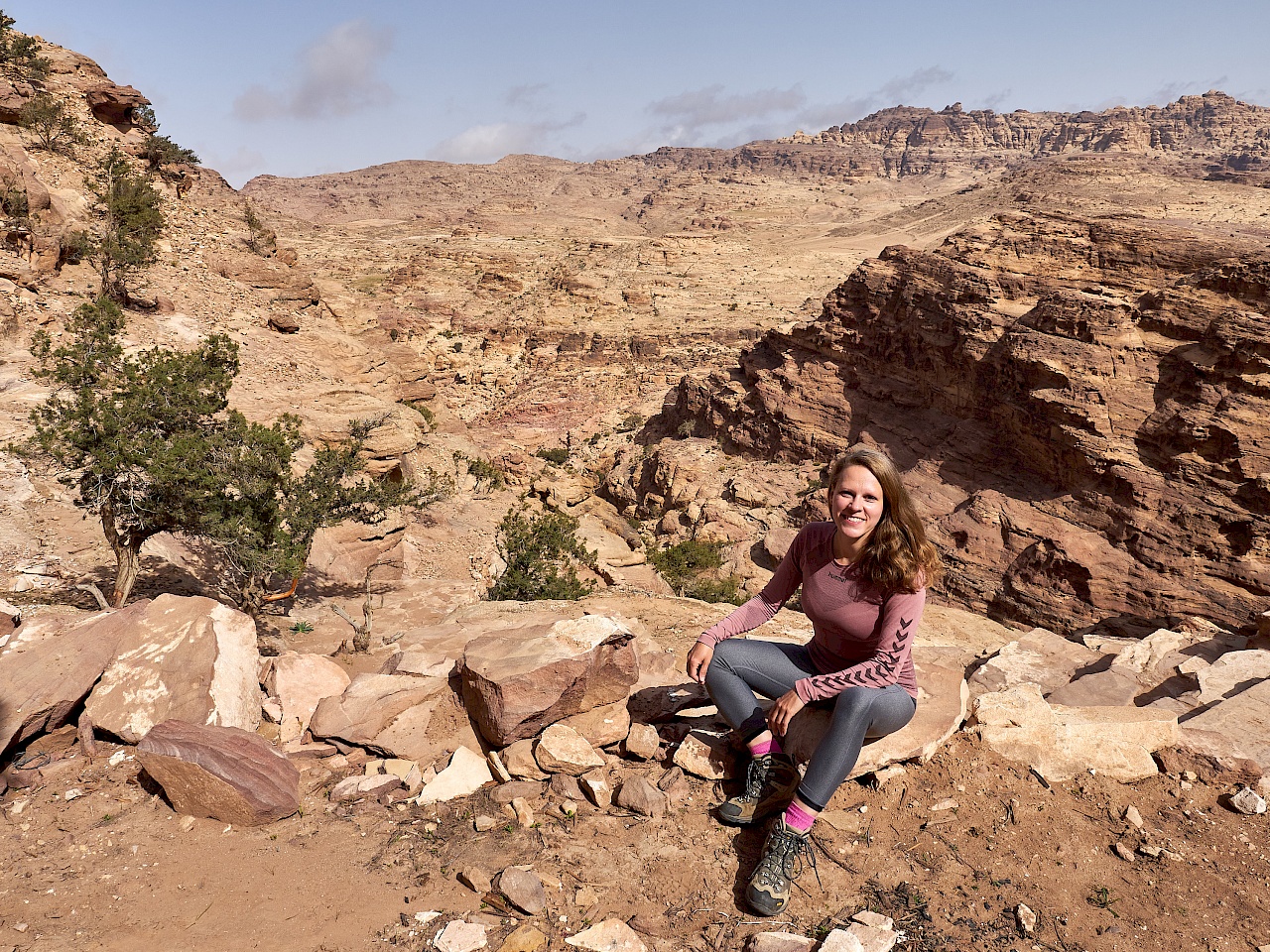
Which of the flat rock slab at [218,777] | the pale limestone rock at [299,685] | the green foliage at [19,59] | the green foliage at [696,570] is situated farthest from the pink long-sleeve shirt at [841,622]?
the green foliage at [19,59]

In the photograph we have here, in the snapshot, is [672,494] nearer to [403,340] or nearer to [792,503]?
[792,503]

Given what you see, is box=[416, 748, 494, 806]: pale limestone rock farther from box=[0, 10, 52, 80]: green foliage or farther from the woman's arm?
box=[0, 10, 52, 80]: green foliage

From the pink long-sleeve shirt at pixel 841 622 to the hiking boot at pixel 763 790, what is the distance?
1.97 feet

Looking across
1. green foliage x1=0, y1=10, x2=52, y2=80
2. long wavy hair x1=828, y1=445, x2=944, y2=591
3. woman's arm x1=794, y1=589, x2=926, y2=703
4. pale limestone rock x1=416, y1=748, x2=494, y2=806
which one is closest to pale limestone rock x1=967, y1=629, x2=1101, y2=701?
woman's arm x1=794, y1=589, x2=926, y2=703

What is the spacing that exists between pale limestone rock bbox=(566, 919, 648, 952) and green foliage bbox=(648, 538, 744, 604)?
1059 centimetres

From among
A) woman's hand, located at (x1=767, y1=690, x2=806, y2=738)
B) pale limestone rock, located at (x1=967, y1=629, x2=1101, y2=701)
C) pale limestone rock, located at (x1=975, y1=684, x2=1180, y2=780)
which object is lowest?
pale limestone rock, located at (x1=967, y1=629, x2=1101, y2=701)

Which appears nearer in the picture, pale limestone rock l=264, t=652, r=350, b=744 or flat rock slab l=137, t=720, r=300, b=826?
flat rock slab l=137, t=720, r=300, b=826

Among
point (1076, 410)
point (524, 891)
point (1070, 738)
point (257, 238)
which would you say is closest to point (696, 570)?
point (1076, 410)

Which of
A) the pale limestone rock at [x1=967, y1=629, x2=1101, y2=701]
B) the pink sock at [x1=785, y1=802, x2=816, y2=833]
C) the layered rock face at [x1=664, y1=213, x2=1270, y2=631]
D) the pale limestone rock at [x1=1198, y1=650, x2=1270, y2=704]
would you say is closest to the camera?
the pink sock at [x1=785, y1=802, x2=816, y2=833]

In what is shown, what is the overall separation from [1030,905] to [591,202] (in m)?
125

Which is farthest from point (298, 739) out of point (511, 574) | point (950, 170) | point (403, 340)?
point (950, 170)

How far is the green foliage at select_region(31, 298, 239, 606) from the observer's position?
7.10 metres

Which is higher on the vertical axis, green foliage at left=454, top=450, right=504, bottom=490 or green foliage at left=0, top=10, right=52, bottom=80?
green foliage at left=0, top=10, right=52, bottom=80

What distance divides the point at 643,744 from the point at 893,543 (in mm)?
2184
